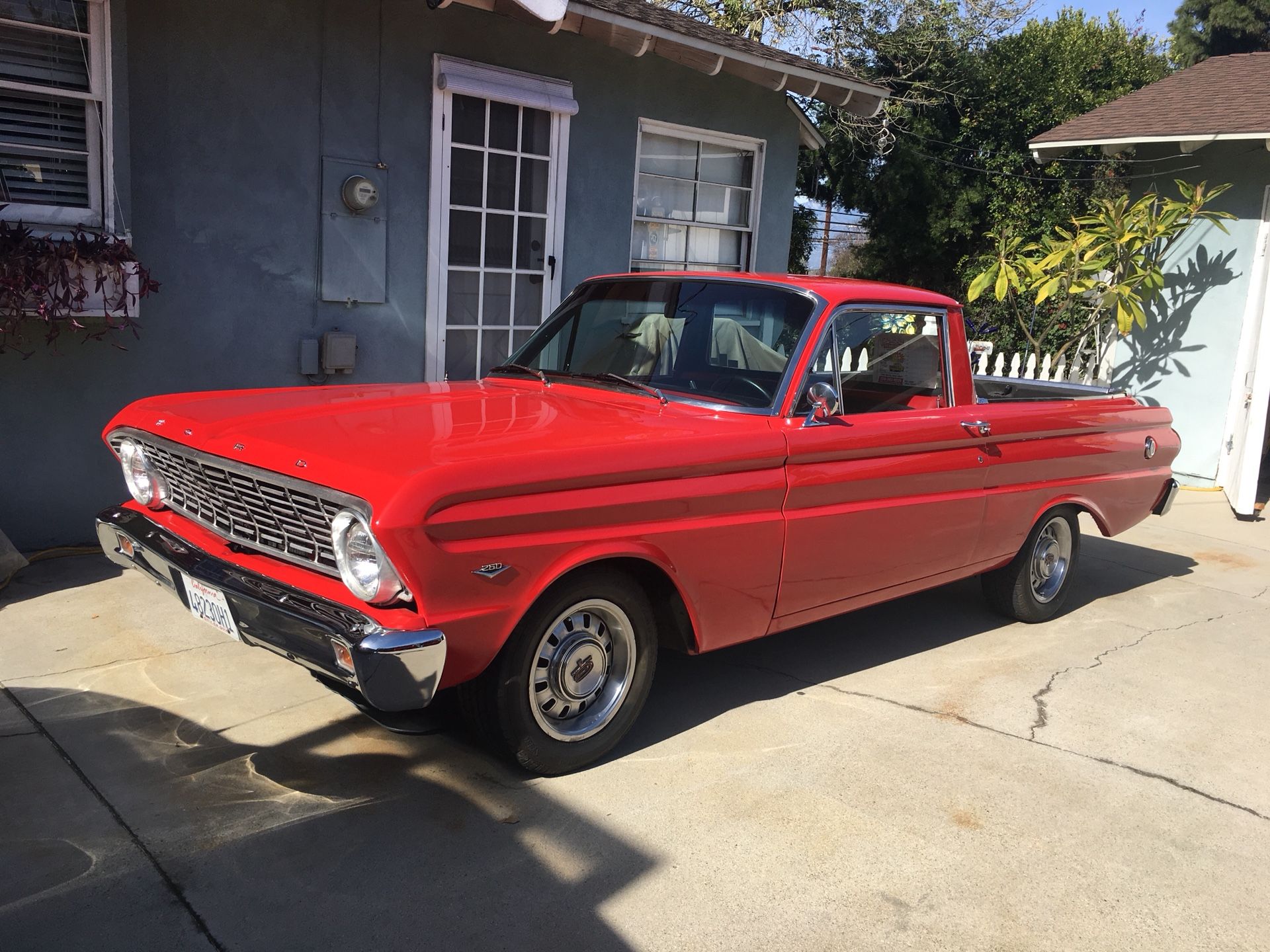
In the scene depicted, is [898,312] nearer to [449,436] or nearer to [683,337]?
[683,337]

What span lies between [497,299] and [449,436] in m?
4.44

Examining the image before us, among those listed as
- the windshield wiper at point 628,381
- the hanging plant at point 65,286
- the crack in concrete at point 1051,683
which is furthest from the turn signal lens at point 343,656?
the hanging plant at point 65,286

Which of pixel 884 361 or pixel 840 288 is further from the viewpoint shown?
pixel 884 361

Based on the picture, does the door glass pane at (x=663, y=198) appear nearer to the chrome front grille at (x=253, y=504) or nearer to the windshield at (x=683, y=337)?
the windshield at (x=683, y=337)

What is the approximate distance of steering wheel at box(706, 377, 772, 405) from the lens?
14.0ft

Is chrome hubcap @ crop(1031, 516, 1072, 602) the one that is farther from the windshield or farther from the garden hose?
the garden hose

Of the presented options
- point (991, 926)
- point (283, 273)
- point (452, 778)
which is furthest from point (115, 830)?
point (283, 273)

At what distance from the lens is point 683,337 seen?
4.62m

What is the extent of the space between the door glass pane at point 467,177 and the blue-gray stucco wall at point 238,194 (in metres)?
0.28

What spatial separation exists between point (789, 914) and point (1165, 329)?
9335 millimetres

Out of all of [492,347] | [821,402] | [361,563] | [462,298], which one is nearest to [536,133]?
[462,298]

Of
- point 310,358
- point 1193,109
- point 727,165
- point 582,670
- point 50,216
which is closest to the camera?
point 582,670

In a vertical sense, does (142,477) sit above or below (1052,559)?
above

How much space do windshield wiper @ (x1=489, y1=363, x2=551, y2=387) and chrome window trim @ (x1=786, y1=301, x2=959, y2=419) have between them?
1175 millimetres
